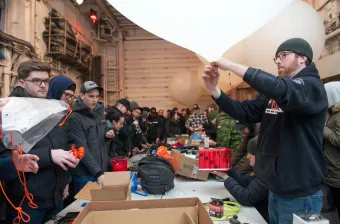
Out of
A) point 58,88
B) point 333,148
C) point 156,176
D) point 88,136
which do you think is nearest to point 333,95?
point 333,148

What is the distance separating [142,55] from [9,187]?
9.24m

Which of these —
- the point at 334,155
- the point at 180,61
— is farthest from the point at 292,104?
the point at 180,61

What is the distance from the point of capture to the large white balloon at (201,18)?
0.96 metres

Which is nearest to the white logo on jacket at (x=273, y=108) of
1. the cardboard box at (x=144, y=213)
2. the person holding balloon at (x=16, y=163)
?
the cardboard box at (x=144, y=213)

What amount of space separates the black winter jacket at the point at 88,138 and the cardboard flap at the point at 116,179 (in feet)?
1.58

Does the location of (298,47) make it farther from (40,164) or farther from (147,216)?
(40,164)

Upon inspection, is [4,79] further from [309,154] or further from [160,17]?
[309,154]

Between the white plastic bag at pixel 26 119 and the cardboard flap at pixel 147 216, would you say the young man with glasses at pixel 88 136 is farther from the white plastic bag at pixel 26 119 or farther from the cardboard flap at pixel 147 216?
the cardboard flap at pixel 147 216

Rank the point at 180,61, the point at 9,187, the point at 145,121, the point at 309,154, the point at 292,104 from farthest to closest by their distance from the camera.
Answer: the point at 180,61
the point at 145,121
the point at 9,187
the point at 309,154
the point at 292,104

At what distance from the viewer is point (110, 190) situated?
148 cm

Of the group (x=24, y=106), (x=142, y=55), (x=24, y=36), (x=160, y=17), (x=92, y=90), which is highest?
(x=142, y=55)

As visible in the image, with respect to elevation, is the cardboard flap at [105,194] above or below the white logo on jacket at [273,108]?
below

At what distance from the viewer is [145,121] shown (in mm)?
6113

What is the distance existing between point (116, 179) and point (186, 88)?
6.89 metres
